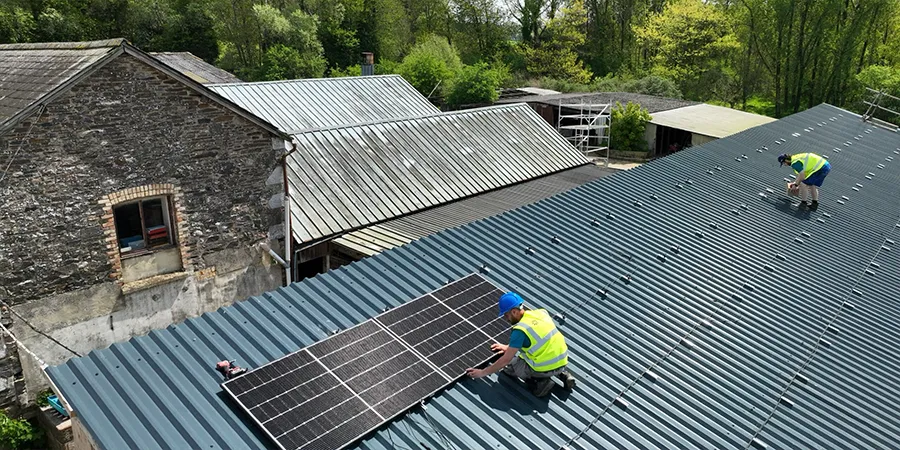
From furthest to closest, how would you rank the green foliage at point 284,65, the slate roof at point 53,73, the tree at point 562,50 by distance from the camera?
the tree at point 562,50
the green foliage at point 284,65
the slate roof at point 53,73

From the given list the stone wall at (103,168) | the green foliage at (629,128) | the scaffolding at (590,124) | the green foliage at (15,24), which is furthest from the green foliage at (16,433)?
the green foliage at (15,24)

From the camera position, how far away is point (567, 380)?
643 centimetres

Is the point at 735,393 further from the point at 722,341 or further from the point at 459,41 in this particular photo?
the point at 459,41

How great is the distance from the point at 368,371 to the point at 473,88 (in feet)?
114

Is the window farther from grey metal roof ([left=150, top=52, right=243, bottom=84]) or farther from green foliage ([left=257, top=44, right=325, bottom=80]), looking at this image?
green foliage ([left=257, top=44, right=325, bottom=80])

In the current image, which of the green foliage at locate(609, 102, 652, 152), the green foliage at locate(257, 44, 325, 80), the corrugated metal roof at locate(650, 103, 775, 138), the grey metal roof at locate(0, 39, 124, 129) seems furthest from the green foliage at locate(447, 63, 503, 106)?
the grey metal roof at locate(0, 39, 124, 129)

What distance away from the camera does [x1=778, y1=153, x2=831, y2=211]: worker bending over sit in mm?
→ 12891

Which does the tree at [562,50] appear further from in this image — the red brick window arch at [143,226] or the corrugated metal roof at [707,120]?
the red brick window arch at [143,226]

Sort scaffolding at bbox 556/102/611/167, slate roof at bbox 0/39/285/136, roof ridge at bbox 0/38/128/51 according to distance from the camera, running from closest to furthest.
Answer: slate roof at bbox 0/39/285/136 < roof ridge at bbox 0/38/128/51 < scaffolding at bbox 556/102/611/167

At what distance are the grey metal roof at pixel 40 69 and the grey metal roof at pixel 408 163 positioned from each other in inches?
183

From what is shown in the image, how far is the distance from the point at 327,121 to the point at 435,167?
14.4 ft

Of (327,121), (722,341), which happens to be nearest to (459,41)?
(327,121)

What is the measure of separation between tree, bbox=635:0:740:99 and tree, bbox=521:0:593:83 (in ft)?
23.7

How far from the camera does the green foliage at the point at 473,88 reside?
39.4 m
